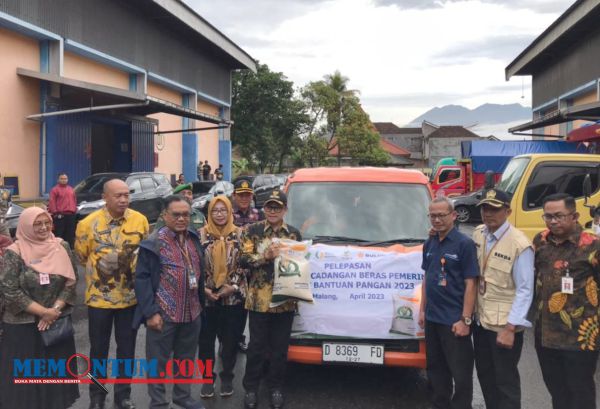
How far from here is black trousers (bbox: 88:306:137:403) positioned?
4117 millimetres

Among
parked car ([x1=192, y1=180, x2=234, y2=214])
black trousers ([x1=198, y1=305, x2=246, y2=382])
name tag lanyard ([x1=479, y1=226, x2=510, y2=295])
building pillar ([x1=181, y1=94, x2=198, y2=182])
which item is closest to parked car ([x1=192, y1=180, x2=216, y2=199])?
parked car ([x1=192, y1=180, x2=234, y2=214])

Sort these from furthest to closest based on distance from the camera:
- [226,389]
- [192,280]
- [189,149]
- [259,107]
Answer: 1. [259,107]
2. [189,149]
3. [226,389]
4. [192,280]

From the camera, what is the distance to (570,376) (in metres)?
3.33

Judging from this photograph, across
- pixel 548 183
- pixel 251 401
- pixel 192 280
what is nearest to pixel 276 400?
pixel 251 401

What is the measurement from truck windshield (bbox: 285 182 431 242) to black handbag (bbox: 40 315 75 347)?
7.19 ft

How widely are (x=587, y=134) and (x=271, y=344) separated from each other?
30.1ft

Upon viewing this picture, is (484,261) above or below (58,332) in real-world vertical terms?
above

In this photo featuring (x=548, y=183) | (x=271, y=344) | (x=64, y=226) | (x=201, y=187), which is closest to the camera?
(x=271, y=344)

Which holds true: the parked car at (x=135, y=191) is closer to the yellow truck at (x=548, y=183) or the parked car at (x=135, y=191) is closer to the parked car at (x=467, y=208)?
the yellow truck at (x=548, y=183)

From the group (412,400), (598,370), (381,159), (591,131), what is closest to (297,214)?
(412,400)

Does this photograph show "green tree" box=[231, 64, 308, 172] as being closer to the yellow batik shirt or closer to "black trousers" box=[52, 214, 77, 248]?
"black trousers" box=[52, 214, 77, 248]

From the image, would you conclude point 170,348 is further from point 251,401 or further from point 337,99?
point 337,99

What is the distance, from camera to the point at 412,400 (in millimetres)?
4473

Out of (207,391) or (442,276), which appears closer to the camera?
(442,276)
